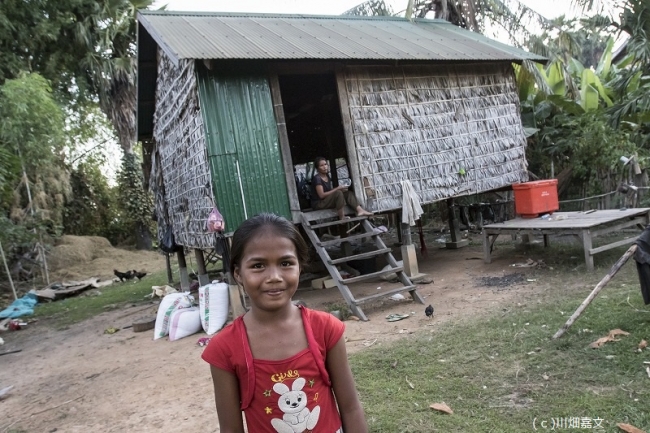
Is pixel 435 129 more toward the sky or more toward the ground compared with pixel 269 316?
more toward the sky

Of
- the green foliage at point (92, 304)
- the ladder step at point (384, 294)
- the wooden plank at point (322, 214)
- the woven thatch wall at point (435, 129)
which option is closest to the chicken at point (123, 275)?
the green foliage at point (92, 304)

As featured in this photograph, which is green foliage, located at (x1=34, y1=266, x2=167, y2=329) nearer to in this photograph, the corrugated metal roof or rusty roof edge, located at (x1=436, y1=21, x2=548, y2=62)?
the corrugated metal roof

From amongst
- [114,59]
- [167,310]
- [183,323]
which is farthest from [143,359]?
[114,59]

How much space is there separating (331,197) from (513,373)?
4.65m

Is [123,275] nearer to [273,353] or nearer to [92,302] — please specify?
[92,302]

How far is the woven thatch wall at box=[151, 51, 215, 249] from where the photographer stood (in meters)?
7.39

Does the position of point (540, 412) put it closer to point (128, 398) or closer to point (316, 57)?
point (128, 398)

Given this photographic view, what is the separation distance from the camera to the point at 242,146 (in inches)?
289

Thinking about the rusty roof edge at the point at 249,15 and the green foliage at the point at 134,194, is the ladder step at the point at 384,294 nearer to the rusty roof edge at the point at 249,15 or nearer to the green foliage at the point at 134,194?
the rusty roof edge at the point at 249,15

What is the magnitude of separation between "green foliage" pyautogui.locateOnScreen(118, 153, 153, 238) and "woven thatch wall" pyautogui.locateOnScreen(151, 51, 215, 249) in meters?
8.77

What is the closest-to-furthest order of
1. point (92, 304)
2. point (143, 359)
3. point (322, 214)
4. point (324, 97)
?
point (143, 359) < point (322, 214) < point (92, 304) < point (324, 97)

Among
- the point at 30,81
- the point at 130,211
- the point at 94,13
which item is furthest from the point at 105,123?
the point at 30,81

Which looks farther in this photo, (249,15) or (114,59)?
(114,59)

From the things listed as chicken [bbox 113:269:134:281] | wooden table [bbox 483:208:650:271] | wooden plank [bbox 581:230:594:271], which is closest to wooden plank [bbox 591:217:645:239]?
wooden table [bbox 483:208:650:271]
